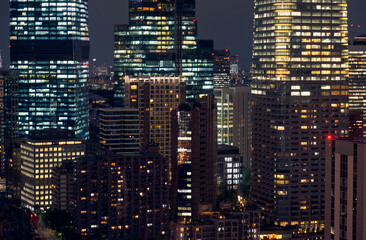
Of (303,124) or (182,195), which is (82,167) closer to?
(182,195)

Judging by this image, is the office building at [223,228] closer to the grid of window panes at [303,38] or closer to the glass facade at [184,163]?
the glass facade at [184,163]

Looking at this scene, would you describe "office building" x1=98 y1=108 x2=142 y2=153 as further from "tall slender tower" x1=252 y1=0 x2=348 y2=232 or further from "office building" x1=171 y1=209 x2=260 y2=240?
"office building" x1=171 y1=209 x2=260 y2=240

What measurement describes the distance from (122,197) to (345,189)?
88543 mm

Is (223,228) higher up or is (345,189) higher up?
(345,189)

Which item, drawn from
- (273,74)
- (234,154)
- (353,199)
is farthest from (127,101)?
(353,199)

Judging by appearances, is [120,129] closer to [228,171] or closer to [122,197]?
[228,171]

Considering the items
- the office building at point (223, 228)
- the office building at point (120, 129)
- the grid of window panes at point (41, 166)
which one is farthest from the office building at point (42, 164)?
the office building at point (223, 228)

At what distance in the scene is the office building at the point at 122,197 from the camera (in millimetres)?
162750

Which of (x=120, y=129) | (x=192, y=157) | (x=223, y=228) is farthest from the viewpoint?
(x=120, y=129)

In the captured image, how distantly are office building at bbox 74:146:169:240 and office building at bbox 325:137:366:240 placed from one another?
276ft

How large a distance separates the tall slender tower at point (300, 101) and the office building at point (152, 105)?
29.8m

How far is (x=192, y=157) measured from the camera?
17162 cm

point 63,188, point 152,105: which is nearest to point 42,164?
point 63,188

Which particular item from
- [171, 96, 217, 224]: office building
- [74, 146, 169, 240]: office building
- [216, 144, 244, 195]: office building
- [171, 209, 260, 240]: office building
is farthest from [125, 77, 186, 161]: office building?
[171, 209, 260, 240]: office building
